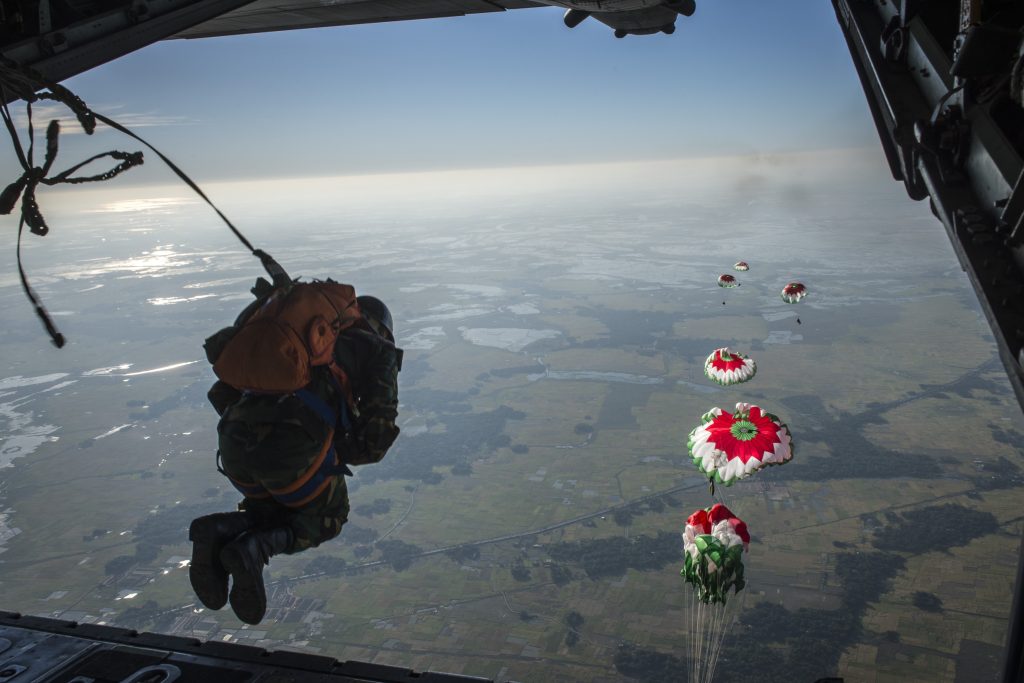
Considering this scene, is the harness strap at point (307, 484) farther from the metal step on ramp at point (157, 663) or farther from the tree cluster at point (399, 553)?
the tree cluster at point (399, 553)

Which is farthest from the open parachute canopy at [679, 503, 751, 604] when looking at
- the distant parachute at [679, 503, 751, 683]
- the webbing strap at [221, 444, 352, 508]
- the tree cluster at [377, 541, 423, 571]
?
the tree cluster at [377, 541, 423, 571]

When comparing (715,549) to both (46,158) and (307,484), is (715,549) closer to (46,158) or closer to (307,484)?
(307,484)

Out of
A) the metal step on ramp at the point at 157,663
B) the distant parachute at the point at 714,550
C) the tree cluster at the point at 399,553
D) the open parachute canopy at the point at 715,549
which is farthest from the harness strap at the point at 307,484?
the tree cluster at the point at 399,553

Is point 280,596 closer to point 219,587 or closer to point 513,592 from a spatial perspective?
point 513,592

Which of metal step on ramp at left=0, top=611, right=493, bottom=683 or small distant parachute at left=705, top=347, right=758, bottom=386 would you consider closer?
metal step on ramp at left=0, top=611, right=493, bottom=683

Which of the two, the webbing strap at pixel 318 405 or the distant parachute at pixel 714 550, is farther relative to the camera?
the distant parachute at pixel 714 550

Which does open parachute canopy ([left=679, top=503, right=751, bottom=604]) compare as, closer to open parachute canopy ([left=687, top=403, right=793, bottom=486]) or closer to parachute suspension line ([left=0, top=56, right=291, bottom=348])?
open parachute canopy ([left=687, top=403, right=793, bottom=486])

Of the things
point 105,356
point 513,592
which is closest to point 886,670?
point 513,592
